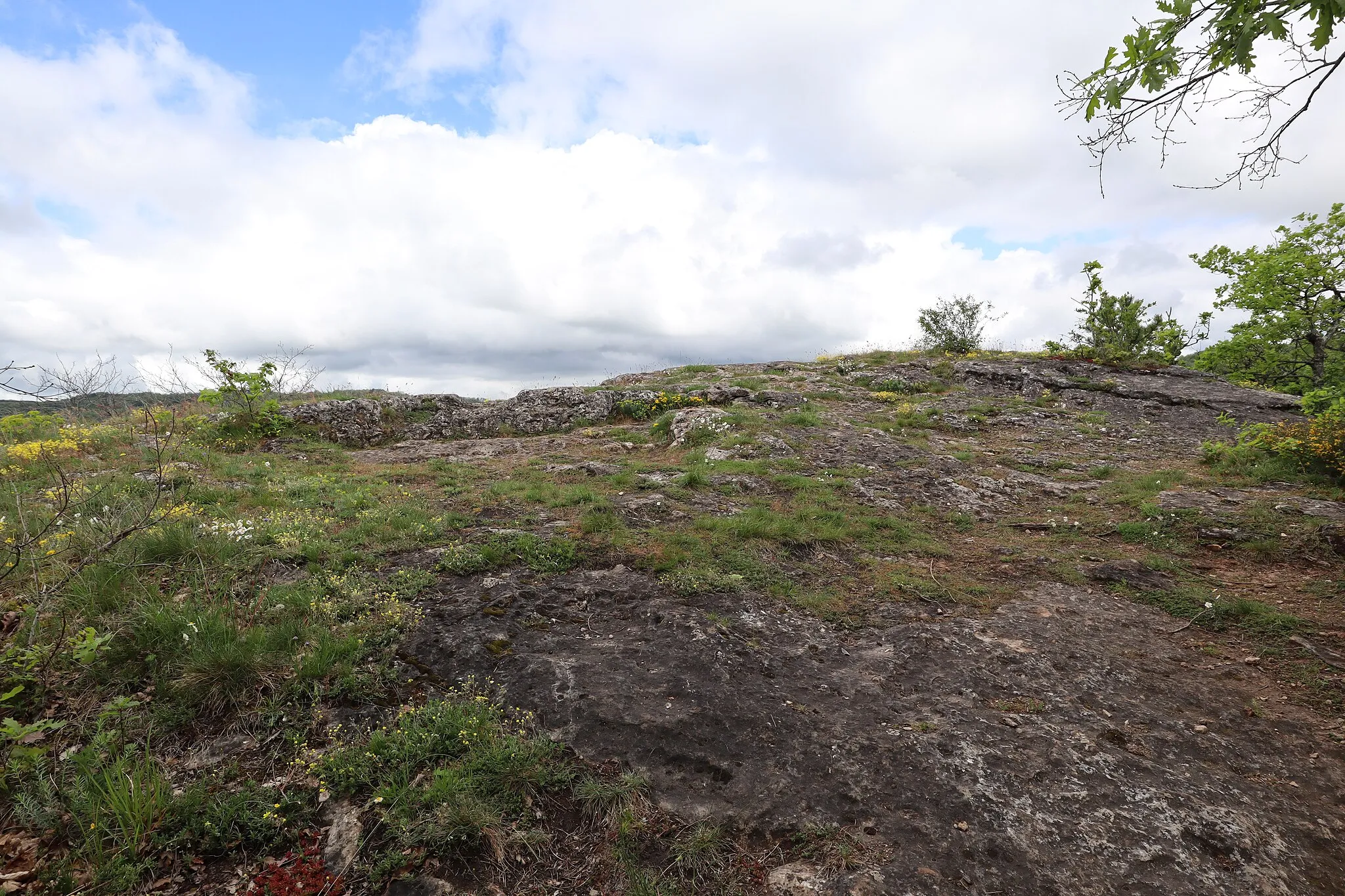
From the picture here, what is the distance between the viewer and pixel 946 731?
4.42 meters

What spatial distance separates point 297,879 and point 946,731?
4560mm

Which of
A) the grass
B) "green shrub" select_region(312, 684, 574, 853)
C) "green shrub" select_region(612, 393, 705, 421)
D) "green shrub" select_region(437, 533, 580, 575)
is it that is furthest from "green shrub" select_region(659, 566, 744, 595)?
"green shrub" select_region(612, 393, 705, 421)

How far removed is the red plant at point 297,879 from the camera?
9.82ft

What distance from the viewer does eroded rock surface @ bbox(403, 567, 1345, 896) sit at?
11.1 feet

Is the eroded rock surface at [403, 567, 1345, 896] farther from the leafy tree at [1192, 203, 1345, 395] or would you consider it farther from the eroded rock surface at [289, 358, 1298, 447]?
the leafy tree at [1192, 203, 1345, 395]

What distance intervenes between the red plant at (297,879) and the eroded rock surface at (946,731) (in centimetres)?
157

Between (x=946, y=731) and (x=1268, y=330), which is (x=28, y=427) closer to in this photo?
(x=946, y=731)

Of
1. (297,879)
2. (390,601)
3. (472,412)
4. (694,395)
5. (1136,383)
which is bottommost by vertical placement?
(297,879)

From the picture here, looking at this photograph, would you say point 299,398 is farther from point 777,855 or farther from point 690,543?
point 777,855

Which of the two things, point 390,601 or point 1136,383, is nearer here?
point 390,601

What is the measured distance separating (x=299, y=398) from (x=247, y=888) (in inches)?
725

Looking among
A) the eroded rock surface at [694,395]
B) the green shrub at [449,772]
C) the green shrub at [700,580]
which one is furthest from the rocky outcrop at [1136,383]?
the green shrub at [449,772]

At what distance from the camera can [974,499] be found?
10.9 metres

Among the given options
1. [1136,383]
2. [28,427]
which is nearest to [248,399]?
[28,427]
